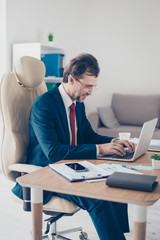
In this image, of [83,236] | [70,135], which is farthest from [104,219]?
[83,236]

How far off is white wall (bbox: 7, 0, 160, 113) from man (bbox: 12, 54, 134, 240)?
8.97ft

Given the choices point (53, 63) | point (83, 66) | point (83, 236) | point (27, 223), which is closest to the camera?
point (83, 66)

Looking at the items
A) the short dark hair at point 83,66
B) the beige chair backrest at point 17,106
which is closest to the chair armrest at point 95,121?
the beige chair backrest at point 17,106

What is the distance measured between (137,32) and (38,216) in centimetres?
421

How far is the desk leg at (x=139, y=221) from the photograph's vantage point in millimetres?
1122

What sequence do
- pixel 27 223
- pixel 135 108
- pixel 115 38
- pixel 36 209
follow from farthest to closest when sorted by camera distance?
pixel 115 38, pixel 135 108, pixel 27 223, pixel 36 209

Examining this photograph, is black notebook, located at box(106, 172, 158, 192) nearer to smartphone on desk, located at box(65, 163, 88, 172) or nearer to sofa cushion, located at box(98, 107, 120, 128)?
smartphone on desk, located at box(65, 163, 88, 172)

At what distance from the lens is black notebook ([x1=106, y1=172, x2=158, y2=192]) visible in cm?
115

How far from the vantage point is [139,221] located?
1138mm

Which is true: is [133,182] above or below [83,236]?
above

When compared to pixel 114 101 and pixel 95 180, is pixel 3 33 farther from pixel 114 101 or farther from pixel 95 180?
pixel 95 180

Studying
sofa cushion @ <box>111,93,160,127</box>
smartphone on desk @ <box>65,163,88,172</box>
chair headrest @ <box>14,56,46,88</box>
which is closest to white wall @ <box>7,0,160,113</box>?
sofa cushion @ <box>111,93,160,127</box>

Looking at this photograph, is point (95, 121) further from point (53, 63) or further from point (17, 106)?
point (17, 106)

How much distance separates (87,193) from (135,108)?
3.69m
